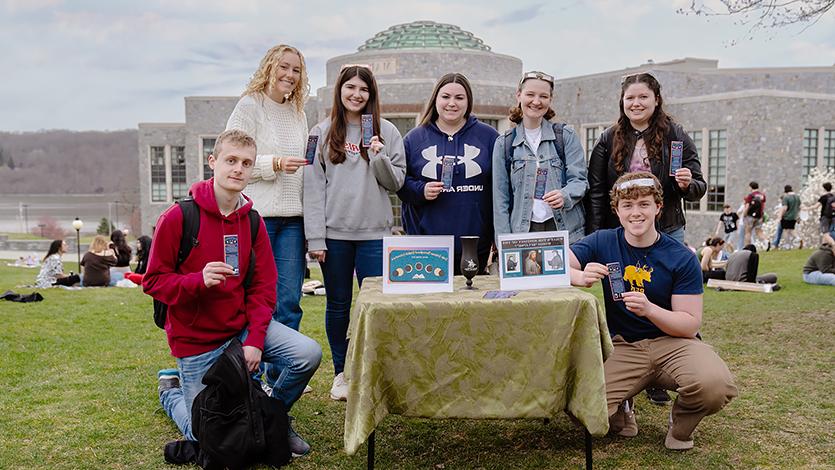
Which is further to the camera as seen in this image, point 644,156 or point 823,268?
point 823,268

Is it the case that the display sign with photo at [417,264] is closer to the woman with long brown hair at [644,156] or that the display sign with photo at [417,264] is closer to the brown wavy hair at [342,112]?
the brown wavy hair at [342,112]

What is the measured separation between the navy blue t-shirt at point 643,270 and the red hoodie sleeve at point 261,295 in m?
1.62

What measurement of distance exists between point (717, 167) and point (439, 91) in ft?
75.8

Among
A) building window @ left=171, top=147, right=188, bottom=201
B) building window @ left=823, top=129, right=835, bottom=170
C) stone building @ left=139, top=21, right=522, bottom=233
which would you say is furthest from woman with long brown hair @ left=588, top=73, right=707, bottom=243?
building window @ left=171, top=147, right=188, bottom=201

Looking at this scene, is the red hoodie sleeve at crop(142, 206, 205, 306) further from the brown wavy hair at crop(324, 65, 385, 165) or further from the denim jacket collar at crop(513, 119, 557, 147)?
the denim jacket collar at crop(513, 119, 557, 147)

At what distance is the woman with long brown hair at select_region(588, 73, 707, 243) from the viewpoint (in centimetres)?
427

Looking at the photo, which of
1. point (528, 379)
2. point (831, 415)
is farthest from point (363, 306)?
point (831, 415)

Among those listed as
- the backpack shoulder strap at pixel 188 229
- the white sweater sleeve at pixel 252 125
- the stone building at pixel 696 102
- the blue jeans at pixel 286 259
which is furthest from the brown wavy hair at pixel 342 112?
the stone building at pixel 696 102

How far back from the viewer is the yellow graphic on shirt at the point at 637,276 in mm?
3742

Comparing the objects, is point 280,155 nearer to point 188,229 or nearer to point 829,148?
point 188,229

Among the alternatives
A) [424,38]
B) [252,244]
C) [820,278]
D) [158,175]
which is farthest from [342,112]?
[158,175]

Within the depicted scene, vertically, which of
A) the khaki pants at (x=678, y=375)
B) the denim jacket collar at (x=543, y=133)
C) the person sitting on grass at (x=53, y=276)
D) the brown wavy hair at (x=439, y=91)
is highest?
the brown wavy hair at (x=439, y=91)

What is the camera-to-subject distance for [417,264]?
338 cm

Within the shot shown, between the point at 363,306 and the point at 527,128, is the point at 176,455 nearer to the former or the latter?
the point at 363,306
